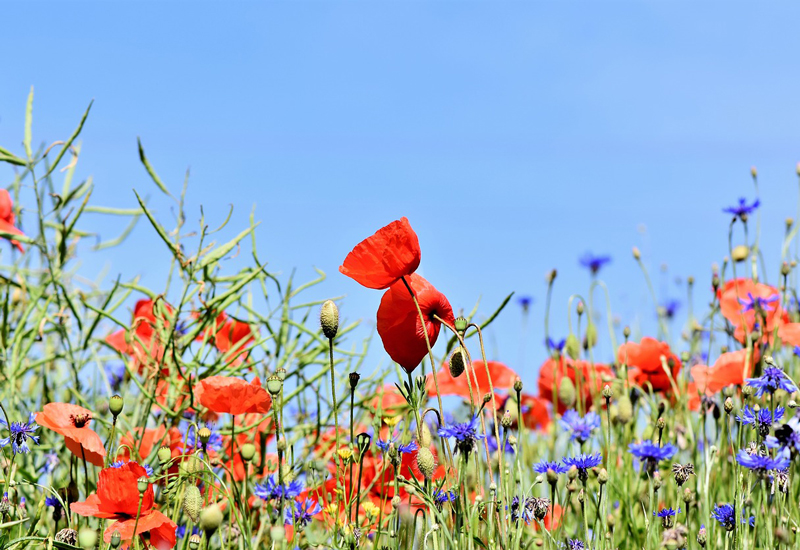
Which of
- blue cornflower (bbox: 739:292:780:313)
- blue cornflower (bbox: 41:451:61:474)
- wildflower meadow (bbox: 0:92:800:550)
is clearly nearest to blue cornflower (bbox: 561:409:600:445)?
wildflower meadow (bbox: 0:92:800:550)

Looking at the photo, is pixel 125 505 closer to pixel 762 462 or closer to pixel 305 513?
pixel 305 513

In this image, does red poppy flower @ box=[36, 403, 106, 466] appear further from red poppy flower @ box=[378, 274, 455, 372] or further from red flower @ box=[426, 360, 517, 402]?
red flower @ box=[426, 360, 517, 402]

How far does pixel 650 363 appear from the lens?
2211mm

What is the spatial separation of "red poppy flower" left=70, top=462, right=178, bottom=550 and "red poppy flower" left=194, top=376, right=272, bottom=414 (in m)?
0.15

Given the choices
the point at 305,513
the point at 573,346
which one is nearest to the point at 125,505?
the point at 305,513

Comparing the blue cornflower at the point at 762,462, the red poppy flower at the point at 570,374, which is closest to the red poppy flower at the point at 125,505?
the blue cornflower at the point at 762,462

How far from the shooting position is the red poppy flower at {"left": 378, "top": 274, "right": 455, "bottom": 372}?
1.21 m

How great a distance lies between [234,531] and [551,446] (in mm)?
1150

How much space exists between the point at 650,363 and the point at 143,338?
1.29m

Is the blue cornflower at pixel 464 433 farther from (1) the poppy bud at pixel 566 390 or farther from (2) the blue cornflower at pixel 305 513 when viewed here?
(1) the poppy bud at pixel 566 390

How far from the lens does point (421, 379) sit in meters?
1.21

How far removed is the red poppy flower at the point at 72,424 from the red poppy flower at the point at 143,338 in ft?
1.31

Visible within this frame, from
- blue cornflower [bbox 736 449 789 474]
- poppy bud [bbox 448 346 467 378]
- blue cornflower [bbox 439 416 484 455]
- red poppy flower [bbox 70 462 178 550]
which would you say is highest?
poppy bud [bbox 448 346 467 378]

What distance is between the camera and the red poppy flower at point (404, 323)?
121 centimetres
